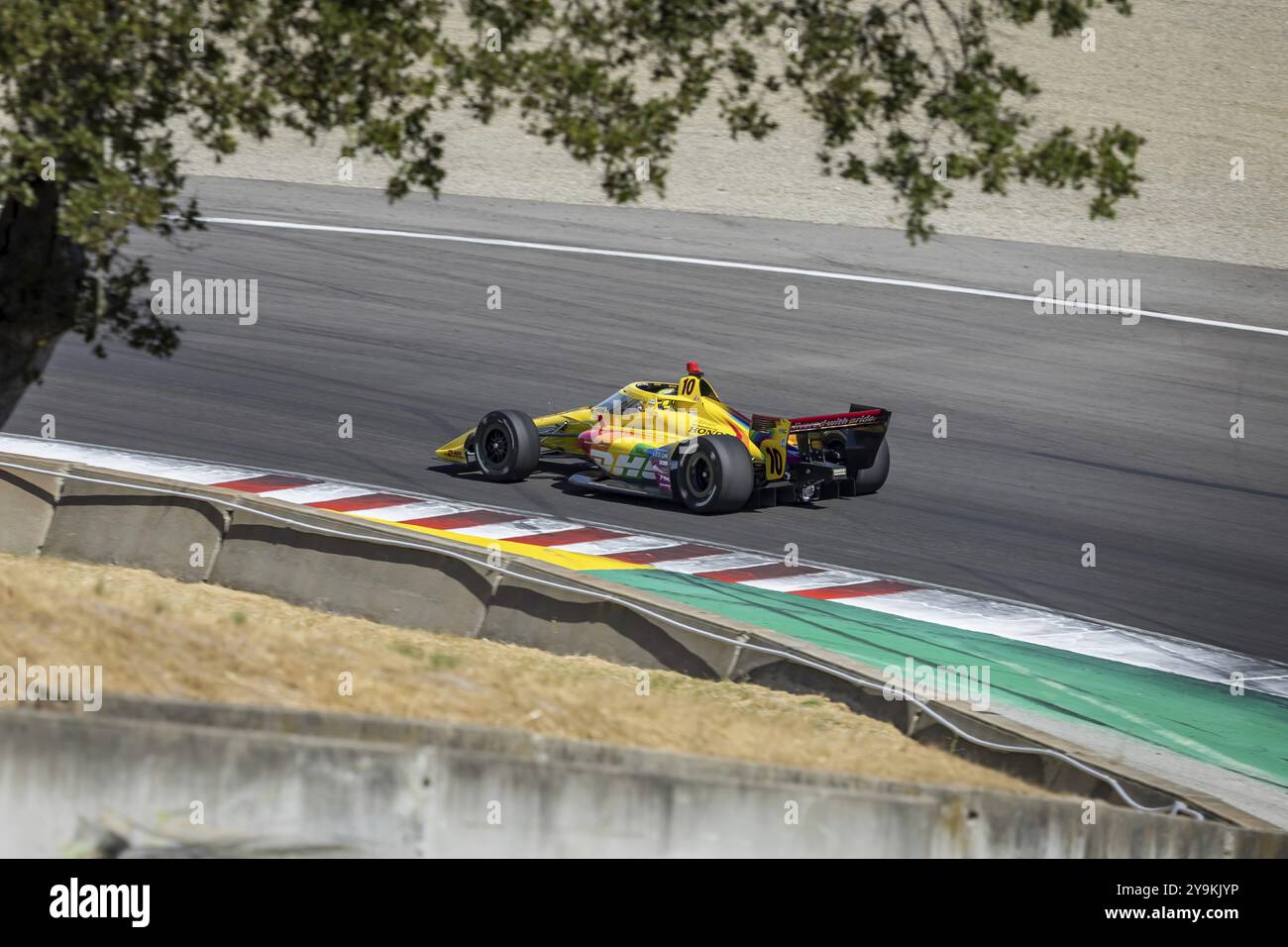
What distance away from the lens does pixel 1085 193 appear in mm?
30594

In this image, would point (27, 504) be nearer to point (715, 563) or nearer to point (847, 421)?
point (715, 563)

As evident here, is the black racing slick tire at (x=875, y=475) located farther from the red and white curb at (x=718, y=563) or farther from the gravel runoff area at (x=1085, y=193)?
the gravel runoff area at (x=1085, y=193)

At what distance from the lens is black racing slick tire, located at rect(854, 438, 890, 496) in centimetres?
1534

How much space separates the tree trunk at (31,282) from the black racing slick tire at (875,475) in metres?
8.66

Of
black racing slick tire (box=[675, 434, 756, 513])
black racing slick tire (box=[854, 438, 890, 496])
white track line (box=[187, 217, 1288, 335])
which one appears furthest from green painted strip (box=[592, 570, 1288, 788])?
white track line (box=[187, 217, 1288, 335])

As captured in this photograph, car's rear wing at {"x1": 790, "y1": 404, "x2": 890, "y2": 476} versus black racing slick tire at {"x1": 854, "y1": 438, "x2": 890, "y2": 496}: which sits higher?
car's rear wing at {"x1": 790, "y1": 404, "x2": 890, "y2": 476}

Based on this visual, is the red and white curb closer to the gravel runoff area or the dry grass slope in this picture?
the dry grass slope

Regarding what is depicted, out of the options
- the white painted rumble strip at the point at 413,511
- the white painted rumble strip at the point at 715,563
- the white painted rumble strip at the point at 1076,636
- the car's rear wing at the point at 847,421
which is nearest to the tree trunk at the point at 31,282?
the white painted rumble strip at the point at 413,511

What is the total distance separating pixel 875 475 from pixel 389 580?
5.60 meters

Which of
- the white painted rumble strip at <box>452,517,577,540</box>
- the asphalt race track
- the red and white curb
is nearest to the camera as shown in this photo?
the red and white curb

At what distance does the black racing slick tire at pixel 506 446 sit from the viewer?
1525 cm
